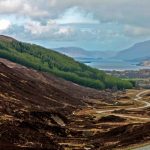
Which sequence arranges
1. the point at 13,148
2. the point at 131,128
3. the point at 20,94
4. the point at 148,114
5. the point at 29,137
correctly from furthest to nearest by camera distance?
1. the point at 20,94
2. the point at 148,114
3. the point at 131,128
4. the point at 29,137
5. the point at 13,148

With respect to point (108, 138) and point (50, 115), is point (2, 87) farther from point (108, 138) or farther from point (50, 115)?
point (108, 138)

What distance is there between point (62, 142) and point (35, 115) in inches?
1470

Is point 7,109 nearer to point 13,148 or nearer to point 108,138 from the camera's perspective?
point 108,138

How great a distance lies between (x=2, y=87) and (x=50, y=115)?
55.9 m

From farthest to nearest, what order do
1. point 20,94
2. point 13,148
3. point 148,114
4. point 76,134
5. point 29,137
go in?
1. point 20,94
2. point 148,114
3. point 76,134
4. point 29,137
5. point 13,148

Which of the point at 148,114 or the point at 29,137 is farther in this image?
the point at 148,114

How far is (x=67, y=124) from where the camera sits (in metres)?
132

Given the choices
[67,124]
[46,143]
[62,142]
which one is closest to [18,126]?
[62,142]

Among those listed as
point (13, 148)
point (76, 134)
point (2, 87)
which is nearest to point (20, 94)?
point (2, 87)

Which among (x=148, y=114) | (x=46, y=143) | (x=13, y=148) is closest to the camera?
(x=13, y=148)

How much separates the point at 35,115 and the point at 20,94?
66.3m

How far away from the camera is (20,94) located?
190 meters

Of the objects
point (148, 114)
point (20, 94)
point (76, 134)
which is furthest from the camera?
point (20, 94)

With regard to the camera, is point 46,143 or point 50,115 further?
point 50,115
